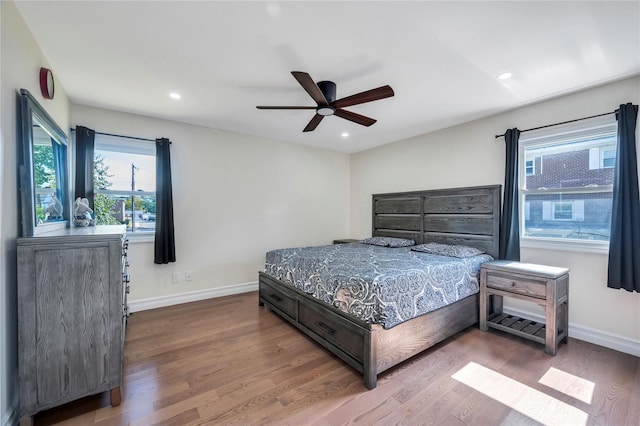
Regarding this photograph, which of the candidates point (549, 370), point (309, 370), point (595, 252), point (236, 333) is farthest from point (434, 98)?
point (236, 333)

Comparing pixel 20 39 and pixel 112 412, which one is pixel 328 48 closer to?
pixel 20 39

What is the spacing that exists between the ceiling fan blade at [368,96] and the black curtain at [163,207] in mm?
2369

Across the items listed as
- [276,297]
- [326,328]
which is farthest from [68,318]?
[276,297]

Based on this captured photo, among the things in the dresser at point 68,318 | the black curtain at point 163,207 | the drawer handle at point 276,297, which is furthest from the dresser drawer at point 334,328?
the black curtain at point 163,207

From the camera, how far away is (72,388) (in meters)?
1.66

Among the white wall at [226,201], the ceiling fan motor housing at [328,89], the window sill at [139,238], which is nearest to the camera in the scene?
the ceiling fan motor housing at [328,89]

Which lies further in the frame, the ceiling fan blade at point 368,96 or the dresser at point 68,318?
the ceiling fan blade at point 368,96

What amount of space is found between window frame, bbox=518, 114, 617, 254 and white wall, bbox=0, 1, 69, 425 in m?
4.38

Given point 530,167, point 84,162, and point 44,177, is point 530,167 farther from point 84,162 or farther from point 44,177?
point 84,162

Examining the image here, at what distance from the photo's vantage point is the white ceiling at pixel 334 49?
1.66 m

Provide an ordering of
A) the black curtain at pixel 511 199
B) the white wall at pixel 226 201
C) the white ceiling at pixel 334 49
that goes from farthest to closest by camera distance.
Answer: the white wall at pixel 226 201 → the black curtain at pixel 511 199 → the white ceiling at pixel 334 49

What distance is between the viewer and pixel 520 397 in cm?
185

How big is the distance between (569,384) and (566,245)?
4.63 feet

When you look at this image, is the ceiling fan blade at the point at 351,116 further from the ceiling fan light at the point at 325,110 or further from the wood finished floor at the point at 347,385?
the wood finished floor at the point at 347,385
